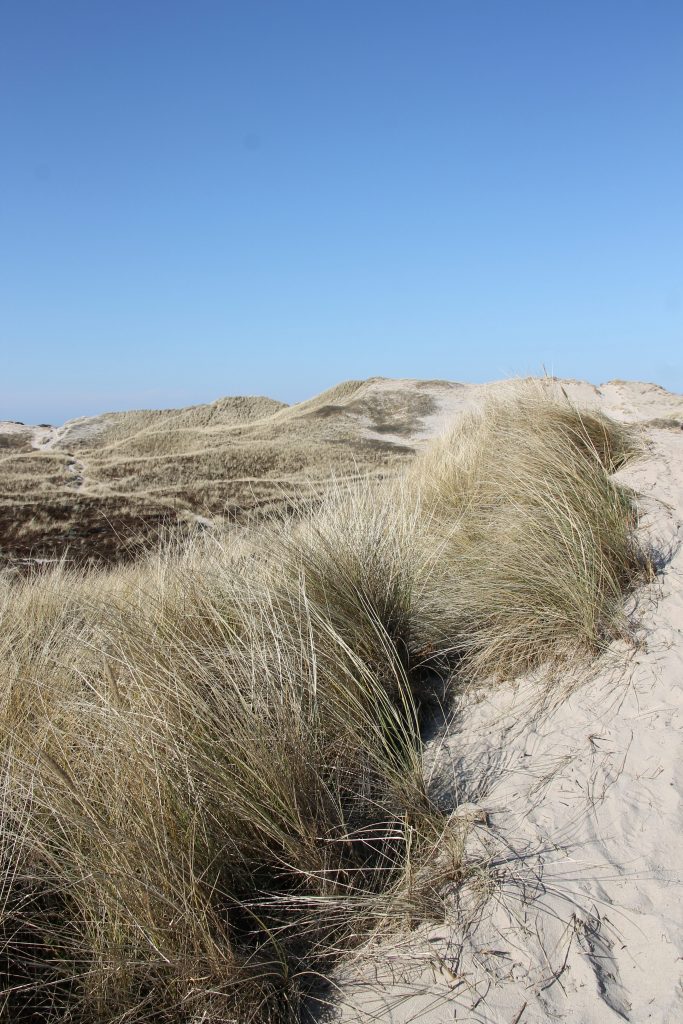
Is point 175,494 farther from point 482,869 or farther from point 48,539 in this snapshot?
point 482,869

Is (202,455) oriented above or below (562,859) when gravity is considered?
above

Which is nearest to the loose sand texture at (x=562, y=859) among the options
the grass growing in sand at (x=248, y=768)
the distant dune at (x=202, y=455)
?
the grass growing in sand at (x=248, y=768)

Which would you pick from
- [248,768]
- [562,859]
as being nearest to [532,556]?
[562,859]

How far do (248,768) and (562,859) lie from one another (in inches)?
40.2

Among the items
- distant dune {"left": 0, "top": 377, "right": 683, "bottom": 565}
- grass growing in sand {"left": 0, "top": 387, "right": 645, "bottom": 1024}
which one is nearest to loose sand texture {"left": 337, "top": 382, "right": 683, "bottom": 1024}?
grass growing in sand {"left": 0, "top": 387, "right": 645, "bottom": 1024}

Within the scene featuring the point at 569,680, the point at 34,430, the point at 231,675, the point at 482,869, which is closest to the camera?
the point at 482,869

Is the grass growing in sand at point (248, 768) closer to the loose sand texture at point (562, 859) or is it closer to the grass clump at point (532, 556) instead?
the grass clump at point (532, 556)

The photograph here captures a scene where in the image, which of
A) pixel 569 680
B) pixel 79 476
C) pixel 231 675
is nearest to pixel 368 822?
pixel 231 675

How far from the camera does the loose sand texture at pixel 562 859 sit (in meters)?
1.76

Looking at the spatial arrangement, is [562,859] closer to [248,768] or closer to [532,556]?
[248,768]

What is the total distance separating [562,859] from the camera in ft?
6.94

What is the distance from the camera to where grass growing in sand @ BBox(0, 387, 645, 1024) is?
1.88 metres

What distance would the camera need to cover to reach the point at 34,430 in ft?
100

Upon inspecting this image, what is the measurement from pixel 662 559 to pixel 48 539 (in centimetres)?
1215
